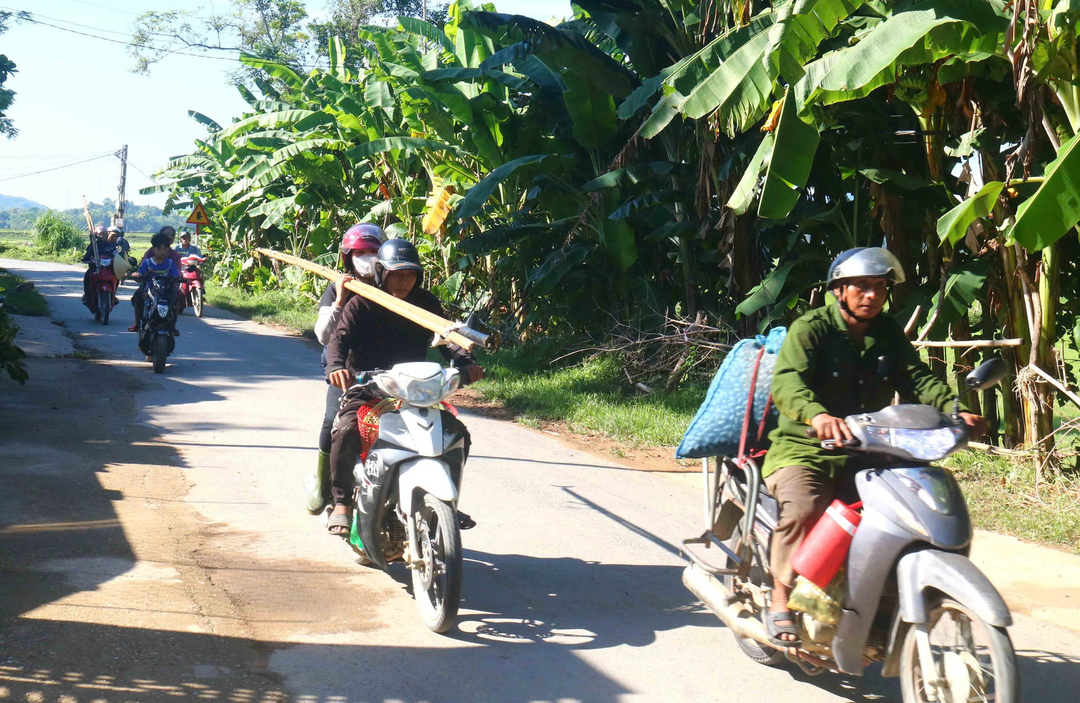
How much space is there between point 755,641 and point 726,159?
22.5 feet

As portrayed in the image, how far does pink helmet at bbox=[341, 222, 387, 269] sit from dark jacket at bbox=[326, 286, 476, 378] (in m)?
0.41

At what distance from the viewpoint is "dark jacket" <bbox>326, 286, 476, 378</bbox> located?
17.9 ft

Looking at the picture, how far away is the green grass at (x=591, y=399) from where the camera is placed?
32.7 feet

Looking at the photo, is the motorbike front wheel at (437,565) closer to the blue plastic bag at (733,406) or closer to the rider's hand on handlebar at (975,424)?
the blue plastic bag at (733,406)

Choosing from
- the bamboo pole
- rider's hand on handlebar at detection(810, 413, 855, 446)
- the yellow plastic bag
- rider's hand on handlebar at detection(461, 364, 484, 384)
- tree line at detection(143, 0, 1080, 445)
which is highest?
tree line at detection(143, 0, 1080, 445)

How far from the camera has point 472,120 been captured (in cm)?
1375

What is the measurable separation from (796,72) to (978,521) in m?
3.28

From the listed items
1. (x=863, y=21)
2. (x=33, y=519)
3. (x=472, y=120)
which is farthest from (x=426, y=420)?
(x=472, y=120)

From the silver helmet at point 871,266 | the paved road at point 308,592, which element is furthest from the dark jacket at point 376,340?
the silver helmet at point 871,266

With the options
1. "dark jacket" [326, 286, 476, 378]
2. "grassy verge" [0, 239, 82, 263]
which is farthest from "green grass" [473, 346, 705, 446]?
"grassy verge" [0, 239, 82, 263]

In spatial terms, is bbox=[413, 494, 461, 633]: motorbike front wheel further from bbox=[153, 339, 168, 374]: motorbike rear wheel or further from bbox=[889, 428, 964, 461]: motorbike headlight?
bbox=[153, 339, 168, 374]: motorbike rear wheel

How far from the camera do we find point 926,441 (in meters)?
3.53

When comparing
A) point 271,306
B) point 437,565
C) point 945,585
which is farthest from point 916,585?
point 271,306

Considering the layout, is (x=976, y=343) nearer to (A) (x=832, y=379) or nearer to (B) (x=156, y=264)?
(A) (x=832, y=379)
